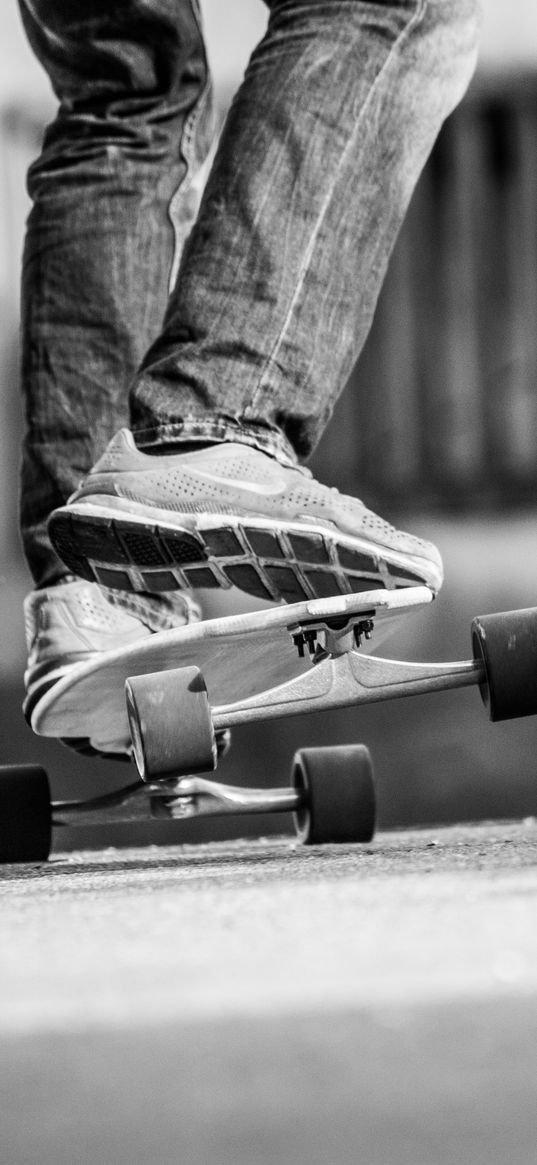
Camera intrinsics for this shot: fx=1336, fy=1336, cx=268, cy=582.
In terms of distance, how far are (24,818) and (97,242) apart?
694 millimetres

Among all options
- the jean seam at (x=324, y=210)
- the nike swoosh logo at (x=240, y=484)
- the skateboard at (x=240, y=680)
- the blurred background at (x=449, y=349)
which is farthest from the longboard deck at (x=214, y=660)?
the blurred background at (x=449, y=349)

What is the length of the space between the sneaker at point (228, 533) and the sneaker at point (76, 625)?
0.79ft

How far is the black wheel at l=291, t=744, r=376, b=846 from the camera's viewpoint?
1.64 meters

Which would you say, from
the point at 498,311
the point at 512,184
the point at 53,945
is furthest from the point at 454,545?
the point at 53,945

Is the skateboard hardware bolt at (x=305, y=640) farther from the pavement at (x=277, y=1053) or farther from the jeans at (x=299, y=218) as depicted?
the pavement at (x=277, y=1053)

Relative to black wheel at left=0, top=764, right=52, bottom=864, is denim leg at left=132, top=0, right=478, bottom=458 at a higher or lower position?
higher

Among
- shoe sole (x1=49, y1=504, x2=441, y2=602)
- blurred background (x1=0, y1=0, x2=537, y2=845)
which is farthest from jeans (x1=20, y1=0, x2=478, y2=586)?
blurred background (x1=0, y1=0, x2=537, y2=845)

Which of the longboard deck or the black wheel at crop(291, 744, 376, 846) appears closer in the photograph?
the longboard deck

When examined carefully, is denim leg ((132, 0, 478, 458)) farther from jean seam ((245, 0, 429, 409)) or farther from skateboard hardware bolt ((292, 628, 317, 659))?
skateboard hardware bolt ((292, 628, 317, 659))

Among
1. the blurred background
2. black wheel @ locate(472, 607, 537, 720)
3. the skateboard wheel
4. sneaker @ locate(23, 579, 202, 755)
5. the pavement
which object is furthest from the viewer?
the blurred background

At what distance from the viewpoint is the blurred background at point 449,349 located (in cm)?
489

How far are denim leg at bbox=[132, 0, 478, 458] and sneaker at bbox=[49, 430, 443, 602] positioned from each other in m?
0.05

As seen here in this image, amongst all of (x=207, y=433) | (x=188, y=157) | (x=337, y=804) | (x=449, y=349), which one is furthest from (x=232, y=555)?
(x=449, y=349)

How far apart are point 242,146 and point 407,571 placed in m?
0.44
